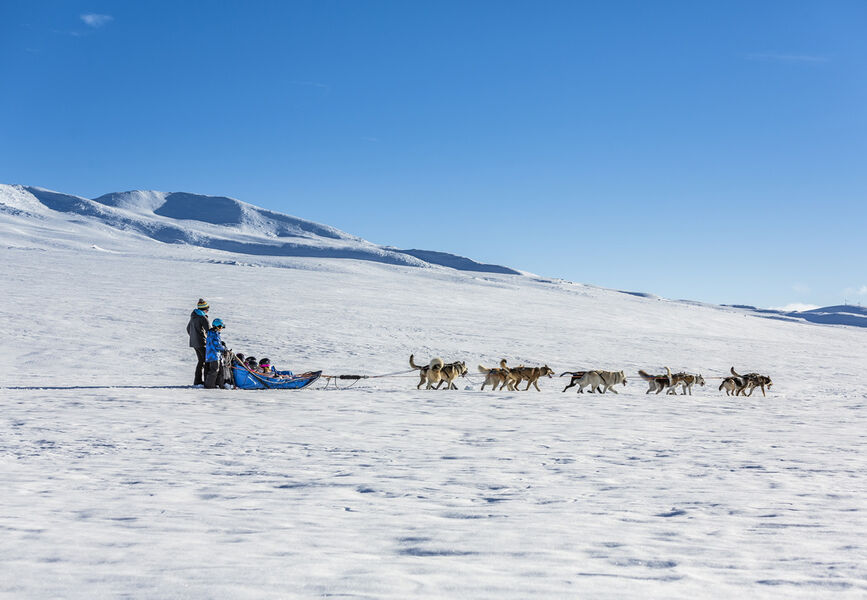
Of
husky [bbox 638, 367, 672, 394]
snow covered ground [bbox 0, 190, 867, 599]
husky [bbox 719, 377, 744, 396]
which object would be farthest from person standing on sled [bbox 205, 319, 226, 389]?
husky [bbox 719, 377, 744, 396]

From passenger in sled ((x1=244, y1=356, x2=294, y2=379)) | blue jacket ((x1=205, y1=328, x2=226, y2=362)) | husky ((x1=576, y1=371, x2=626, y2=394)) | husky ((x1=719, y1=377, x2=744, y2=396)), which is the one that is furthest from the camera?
husky ((x1=719, y1=377, x2=744, y2=396))

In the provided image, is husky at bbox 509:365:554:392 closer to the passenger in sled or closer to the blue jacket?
the passenger in sled

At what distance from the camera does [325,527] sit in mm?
3996

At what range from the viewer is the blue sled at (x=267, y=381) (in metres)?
11.6

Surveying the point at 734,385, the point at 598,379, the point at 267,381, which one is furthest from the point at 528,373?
the point at 267,381

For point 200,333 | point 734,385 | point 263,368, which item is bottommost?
point 263,368

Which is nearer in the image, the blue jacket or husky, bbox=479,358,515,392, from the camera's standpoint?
the blue jacket

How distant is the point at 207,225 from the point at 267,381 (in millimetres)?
117281

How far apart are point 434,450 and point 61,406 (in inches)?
214

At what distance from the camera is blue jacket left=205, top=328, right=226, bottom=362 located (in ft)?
36.8

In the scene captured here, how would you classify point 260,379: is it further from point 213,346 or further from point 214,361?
point 213,346

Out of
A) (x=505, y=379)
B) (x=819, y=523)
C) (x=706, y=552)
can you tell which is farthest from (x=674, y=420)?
(x=706, y=552)

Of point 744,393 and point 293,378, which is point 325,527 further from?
point 744,393

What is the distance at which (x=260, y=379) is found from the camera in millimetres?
11719
